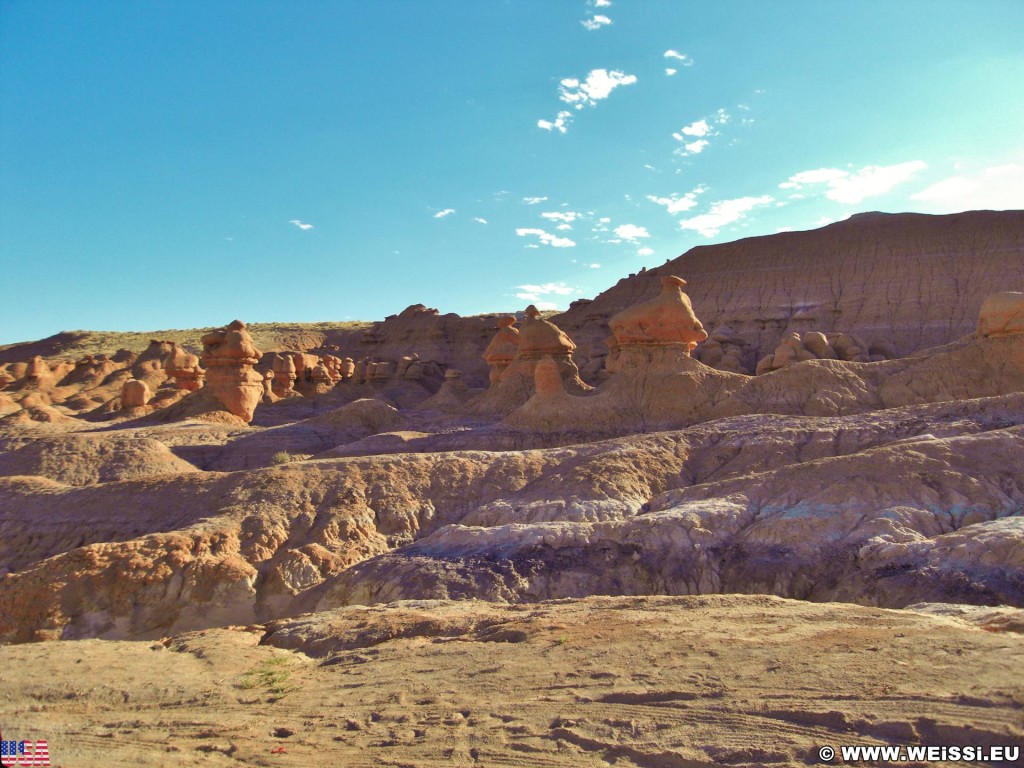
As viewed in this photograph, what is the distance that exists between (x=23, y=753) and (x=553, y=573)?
730cm

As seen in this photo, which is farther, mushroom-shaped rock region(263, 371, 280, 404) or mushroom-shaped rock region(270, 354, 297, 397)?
mushroom-shaped rock region(270, 354, 297, 397)

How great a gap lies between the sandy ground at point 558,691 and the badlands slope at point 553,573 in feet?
0.10

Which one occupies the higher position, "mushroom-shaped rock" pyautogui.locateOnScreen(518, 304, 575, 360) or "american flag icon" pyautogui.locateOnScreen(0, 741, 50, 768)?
"mushroom-shaped rock" pyautogui.locateOnScreen(518, 304, 575, 360)

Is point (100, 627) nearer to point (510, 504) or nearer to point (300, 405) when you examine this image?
point (510, 504)

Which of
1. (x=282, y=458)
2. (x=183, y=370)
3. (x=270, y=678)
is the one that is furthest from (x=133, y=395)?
(x=270, y=678)

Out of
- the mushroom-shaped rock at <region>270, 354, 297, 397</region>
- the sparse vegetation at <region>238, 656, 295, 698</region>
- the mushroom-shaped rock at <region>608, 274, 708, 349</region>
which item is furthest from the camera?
the mushroom-shaped rock at <region>270, 354, 297, 397</region>

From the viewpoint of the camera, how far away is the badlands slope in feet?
17.6

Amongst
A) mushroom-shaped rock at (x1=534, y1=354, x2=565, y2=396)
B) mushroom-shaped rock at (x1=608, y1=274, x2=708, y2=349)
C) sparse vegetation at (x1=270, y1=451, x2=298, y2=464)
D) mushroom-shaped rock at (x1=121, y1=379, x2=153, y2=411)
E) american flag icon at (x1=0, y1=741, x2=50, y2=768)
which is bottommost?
american flag icon at (x1=0, y1=741, x2=50, y2=768)

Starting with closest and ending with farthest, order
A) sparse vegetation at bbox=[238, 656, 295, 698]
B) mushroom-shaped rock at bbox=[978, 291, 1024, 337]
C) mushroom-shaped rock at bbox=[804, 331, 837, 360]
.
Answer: sparse vegetation at bbox=[238, 656, 295, 698], mushroom-shaped rock at bbox=[978, 291, 1024, 337], mushroom-shaped rock at bbox=[804, 331, 837, 360]

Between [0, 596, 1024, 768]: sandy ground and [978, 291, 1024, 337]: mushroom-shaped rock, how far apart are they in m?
15.7

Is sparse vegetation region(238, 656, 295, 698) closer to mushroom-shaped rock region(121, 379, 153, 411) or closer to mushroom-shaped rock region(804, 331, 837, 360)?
mushroom-shaped rock region(121, 379, 153, 411)

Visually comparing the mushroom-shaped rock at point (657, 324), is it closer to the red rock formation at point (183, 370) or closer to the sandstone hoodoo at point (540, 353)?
the sandstone hoodoo at point (540, 353)

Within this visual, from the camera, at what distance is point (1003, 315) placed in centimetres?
1931

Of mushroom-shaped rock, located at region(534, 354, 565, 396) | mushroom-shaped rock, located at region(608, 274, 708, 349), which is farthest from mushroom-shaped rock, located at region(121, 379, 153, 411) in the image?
mushroom-shaped rock, located at region(608, 274, 708, 349)
